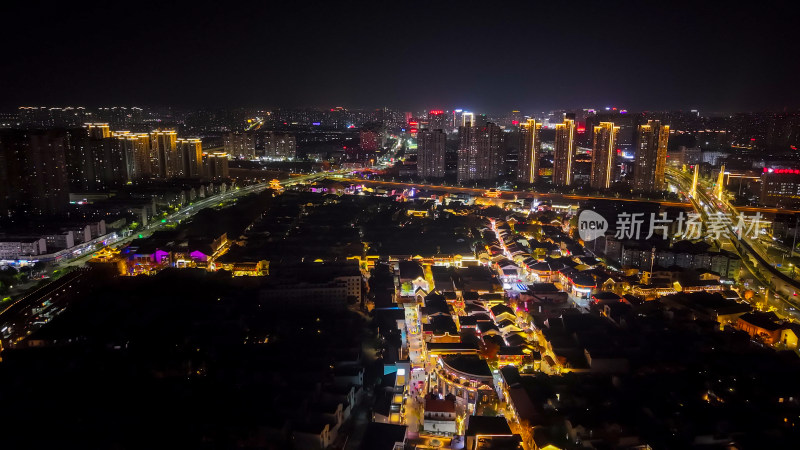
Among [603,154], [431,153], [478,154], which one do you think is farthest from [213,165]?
[603,154]

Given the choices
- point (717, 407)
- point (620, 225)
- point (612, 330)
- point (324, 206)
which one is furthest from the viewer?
point (324, 206)

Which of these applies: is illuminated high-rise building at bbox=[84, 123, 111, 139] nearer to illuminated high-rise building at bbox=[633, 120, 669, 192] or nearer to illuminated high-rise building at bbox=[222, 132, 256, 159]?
illuminated high-rise building at bbox=[222, 132, 256, 159]

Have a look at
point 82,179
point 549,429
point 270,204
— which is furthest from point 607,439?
point 82,179

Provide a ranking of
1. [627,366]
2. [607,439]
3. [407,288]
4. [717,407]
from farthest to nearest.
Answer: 1. [407,288]
2. [627,366]
3. [717,407]
4. [607,439]

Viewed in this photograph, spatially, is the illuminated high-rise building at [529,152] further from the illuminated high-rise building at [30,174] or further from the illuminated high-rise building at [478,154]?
the illuminated high-rise building at [30,174]

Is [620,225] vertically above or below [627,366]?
above

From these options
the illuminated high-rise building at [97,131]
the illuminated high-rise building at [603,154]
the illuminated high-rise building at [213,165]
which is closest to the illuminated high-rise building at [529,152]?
the illuminated high-rise building at [603,154]

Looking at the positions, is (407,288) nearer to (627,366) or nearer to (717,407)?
(627,366)

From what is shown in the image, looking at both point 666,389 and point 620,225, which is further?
point 620,225
